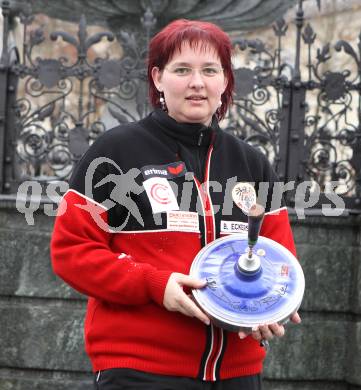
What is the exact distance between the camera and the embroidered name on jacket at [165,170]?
2.94m

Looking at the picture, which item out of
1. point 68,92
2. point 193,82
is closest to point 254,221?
point 193,82

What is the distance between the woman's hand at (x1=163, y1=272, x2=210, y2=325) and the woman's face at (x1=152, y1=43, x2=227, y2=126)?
1.95ft

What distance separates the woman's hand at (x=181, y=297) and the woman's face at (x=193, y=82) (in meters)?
0.60

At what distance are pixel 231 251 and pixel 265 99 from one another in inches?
130

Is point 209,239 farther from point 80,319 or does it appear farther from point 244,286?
point 80,319

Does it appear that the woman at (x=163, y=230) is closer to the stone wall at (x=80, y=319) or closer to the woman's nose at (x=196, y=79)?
the woman's nose at (x=196, y=79)

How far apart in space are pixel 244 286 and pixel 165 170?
50 centimetres

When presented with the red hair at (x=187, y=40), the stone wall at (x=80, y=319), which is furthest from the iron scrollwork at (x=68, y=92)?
the red hair at (x=187, y=40)

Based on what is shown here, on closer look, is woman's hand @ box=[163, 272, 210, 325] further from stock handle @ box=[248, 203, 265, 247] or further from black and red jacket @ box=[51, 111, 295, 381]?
stock handle @ box=[248, 203, 265, 247]

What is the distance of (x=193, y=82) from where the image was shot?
2.92 metres

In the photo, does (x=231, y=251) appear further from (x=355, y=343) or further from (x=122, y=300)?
(x=355, y=343)

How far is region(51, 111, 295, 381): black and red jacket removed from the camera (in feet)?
9.22

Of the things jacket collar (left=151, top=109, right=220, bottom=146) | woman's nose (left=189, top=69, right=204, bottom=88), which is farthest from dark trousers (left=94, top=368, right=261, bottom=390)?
woman's nose (left=189, top=69, right=204, bottom=88)

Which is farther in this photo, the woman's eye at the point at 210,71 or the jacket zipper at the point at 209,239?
the woman's eye at the point at 210,71
